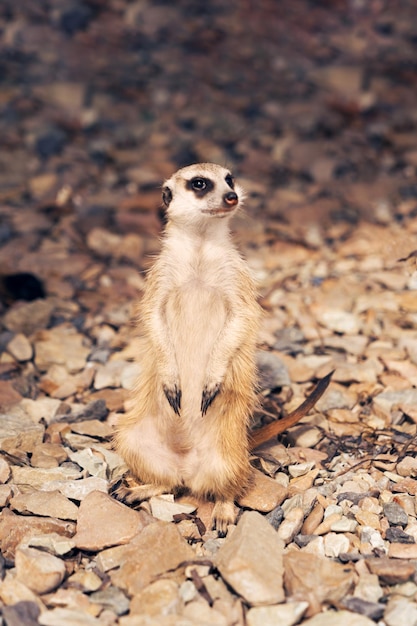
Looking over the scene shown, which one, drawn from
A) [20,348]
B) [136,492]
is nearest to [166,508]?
[136,492]

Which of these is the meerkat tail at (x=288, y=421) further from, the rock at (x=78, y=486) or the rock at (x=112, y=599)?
the rock at (x=112, y=599)

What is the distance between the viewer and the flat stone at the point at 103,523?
2293 millimetres

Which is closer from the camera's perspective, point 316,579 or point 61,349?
point 316,579

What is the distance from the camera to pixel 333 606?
80.8 inches

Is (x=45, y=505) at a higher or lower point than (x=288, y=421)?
lower

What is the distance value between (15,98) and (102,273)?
266 cm

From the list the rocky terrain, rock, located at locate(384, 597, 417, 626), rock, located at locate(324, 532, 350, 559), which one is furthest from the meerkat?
rock, located at locate(384, 597, 417, 626)

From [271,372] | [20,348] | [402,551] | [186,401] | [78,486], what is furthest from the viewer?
[20,348]

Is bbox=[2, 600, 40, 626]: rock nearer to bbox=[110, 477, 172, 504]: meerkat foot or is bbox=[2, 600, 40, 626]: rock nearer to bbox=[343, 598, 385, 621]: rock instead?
bbox=[110, 477, 172, 504]: meerkat foot

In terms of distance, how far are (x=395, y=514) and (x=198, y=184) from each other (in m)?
1.34

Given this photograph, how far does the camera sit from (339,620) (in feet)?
6.39

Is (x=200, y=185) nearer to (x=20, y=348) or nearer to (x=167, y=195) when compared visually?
(x=167, y=195)

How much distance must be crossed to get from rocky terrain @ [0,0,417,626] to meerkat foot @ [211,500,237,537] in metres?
0.05

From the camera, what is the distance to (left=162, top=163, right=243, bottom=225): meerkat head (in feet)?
8.75
